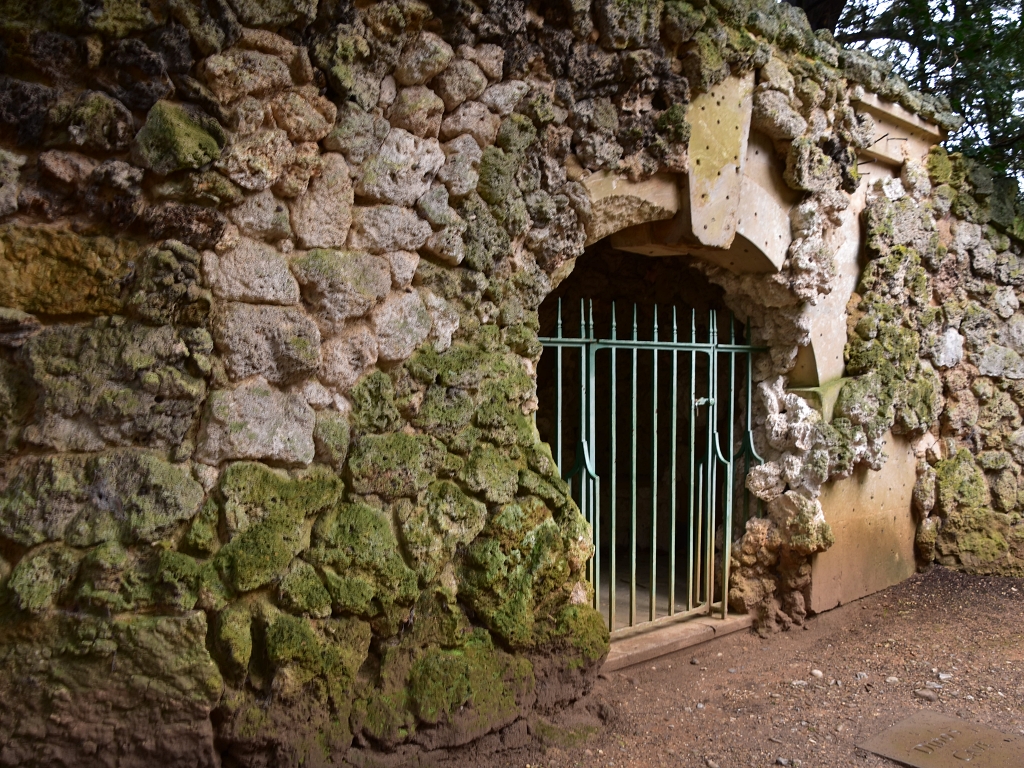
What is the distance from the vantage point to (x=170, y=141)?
7.26ft

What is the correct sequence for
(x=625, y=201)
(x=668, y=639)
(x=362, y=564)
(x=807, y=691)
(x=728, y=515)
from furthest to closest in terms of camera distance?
(x=728, y=515) < (x=668, y=639) < (x=807, y=691) < (x=625, y=201) < (x=362, y=564)

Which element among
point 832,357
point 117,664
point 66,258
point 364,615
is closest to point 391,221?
point 66,258

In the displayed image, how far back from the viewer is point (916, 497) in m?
5.09

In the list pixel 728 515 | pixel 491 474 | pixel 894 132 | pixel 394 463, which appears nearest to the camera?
pixel 394 463

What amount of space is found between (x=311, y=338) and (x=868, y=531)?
3.74 m

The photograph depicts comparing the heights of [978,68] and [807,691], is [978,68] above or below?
above

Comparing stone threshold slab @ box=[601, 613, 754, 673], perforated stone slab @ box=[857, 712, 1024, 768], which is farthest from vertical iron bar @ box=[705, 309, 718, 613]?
Result: perforated stone slab @ box=[857, 712, 1024, 768]

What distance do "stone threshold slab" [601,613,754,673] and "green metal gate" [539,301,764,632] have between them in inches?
3.1

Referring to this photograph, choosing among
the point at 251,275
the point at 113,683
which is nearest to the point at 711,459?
the point at 251,275

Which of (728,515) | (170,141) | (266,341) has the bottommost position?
(728,515)

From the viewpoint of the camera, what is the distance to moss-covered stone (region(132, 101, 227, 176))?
2209 mm

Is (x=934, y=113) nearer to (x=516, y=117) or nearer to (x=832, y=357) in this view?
(x=832, y=357)

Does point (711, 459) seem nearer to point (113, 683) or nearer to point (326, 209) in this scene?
point (326, 209)

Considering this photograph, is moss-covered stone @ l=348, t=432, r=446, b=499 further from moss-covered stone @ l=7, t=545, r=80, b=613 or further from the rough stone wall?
the rough stone wall
